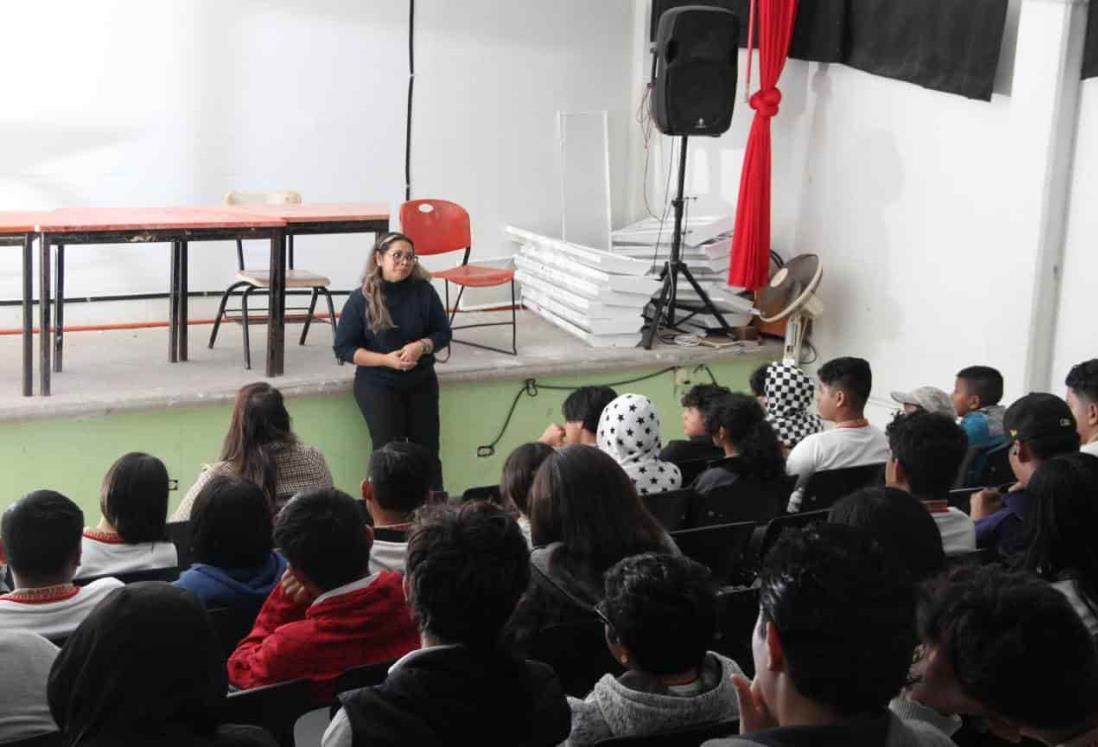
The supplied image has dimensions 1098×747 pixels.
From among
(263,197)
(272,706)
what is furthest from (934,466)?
(263,197)

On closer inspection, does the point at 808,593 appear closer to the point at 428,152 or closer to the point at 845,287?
the point at 845,287

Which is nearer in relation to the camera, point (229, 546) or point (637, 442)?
point (229, 546)

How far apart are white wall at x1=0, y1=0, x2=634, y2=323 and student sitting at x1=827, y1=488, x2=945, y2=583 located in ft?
17.2

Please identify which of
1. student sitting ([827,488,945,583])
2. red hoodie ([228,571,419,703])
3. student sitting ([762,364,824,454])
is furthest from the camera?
student sitting ([762,364,824,454])

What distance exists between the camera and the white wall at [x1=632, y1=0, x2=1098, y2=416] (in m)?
5.88

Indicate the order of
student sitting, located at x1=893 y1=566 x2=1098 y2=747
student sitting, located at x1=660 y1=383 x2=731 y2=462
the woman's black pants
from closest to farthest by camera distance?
student sitting, located at x1=893 y1=566 x2=1098 y2=747, student sitting, located at x1=660 y1=383 x2=731 y2=462, the woman's black pants

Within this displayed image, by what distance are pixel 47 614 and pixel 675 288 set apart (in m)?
4.78

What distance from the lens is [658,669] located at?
2.20 meters

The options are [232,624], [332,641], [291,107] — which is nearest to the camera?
[332,641]

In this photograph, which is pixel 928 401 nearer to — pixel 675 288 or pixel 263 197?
pixel 675 288

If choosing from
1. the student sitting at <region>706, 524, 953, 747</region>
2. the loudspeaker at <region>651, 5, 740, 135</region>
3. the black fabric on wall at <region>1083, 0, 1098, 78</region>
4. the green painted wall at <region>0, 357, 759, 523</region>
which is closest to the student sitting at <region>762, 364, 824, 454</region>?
the green painted wall at <region>0, 357, 759, 523</region>

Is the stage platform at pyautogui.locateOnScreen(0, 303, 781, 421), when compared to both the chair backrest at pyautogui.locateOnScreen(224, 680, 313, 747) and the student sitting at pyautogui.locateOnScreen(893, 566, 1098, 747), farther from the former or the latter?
the student sitting at pyautogui.locateOnScreen(893, 566, 1098, 747)

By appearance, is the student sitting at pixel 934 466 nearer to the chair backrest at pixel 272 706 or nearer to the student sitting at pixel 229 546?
the student sitting at pixel 229 546

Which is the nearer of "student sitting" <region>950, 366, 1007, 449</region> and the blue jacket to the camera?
the blue jacket
